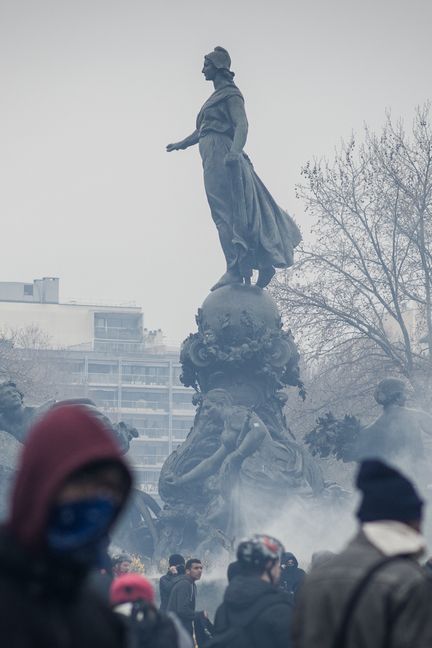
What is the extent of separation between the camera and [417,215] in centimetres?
3331

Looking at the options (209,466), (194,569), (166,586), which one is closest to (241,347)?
(209,466)

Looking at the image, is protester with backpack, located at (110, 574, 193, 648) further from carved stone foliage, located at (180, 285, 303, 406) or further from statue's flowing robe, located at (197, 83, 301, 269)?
statue's flowing robe, located at (197, 83, 301, 269)

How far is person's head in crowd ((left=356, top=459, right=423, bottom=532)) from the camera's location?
4.35m

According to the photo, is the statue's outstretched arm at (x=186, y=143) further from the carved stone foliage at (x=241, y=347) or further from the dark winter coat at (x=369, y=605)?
the dark winter coat at (x=369, y=605)

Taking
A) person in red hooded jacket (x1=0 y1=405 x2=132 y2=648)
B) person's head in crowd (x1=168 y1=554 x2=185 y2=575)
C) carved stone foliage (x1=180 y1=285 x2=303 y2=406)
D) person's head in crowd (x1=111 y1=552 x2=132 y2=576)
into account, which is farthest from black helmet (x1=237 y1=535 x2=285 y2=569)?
carved stone foliage (x1=180 y1=285 x2=303 y2=406)

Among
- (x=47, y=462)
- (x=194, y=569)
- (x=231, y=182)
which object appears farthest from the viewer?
(x=231, y=182)

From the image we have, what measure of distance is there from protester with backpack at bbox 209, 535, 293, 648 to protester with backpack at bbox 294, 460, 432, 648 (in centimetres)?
273

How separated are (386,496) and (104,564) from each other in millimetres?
814

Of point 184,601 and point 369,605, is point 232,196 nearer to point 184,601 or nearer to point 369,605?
point 184,601

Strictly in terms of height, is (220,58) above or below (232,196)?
above

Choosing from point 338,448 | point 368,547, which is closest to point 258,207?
point 338,448

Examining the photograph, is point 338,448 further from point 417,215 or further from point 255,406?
point 417,215

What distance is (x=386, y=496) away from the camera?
4363mm

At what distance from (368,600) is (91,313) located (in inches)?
4487
